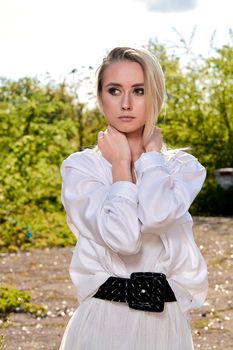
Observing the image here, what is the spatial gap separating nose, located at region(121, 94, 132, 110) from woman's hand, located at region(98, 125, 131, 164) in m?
0.10

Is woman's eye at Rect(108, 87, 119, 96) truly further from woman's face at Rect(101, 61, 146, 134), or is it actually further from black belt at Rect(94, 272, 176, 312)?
black belt at Rect(94, 272, 176, 312)

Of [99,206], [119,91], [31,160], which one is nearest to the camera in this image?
[99,206]

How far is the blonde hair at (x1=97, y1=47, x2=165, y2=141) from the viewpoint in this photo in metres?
2.59

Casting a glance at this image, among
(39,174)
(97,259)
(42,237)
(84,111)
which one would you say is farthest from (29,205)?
(97,259)

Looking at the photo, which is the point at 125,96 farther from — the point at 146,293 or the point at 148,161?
the point at 146,293

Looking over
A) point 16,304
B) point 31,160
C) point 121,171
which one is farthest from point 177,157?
point 31,160

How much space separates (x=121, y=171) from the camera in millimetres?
2543

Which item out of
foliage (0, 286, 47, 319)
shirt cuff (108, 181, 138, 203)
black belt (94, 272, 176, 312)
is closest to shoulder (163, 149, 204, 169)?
shirt cuff (108, 181, 138, 203)

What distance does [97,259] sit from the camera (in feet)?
8.38

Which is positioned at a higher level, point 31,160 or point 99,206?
point 99,206

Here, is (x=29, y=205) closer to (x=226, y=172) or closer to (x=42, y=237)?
(x=42, y=237)

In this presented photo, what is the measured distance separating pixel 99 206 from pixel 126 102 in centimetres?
34

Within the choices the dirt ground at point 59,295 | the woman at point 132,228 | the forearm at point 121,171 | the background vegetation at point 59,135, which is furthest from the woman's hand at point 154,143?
the background vegetation at point 59,135

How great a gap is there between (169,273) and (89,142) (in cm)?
1175
